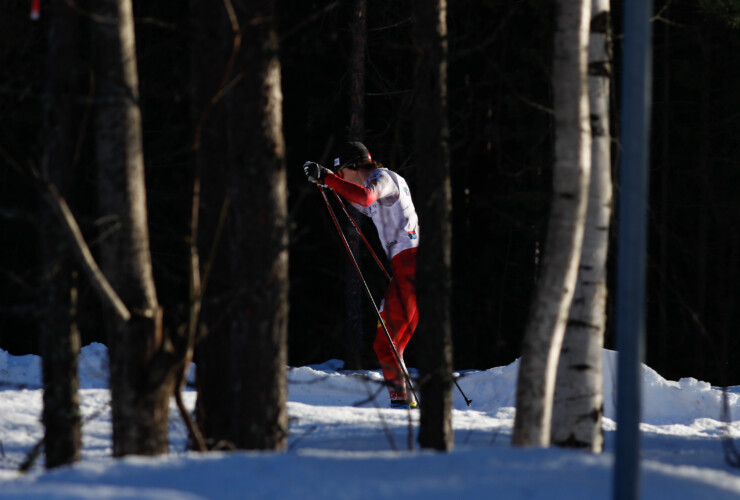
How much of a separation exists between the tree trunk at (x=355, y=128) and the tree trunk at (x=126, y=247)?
7298 mm

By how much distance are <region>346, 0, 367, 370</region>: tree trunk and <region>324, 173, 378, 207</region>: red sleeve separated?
382cm

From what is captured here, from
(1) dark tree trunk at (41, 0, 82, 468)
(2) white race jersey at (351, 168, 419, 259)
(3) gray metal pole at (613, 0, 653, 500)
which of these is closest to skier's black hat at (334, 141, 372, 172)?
(2) white race jersey at (351, 168, 419, 259)

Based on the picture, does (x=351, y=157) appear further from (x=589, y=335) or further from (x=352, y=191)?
(x=589, y=335)

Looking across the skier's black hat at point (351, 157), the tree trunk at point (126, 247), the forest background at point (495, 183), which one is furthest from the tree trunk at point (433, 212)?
the forest background at point (495, 183)

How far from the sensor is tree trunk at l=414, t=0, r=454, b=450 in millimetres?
4246

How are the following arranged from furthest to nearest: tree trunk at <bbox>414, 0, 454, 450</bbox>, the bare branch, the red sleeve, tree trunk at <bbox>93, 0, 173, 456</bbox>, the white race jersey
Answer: the white race jersey, the red sleeve, tree trunk at <bbox>414, 0, 454, 450</bbox>, tree trunk at <bbox>93, 0, 173, 456</bbox>, the bare branch

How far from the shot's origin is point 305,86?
14.7 metres

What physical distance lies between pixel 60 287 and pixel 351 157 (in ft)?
13.8

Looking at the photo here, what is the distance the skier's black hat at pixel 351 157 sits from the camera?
7762 mm

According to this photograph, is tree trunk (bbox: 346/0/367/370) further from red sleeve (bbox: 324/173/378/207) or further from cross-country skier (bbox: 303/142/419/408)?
red sleeve (bbox: 324/173/378/207)

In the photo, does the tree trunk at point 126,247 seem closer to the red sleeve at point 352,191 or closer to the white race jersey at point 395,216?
the red sleeve at point 352,191

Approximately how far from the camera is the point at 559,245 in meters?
4.05

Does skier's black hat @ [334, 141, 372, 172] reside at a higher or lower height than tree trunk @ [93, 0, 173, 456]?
higher

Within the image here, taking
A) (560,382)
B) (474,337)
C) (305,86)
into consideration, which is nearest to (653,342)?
(474,337)
